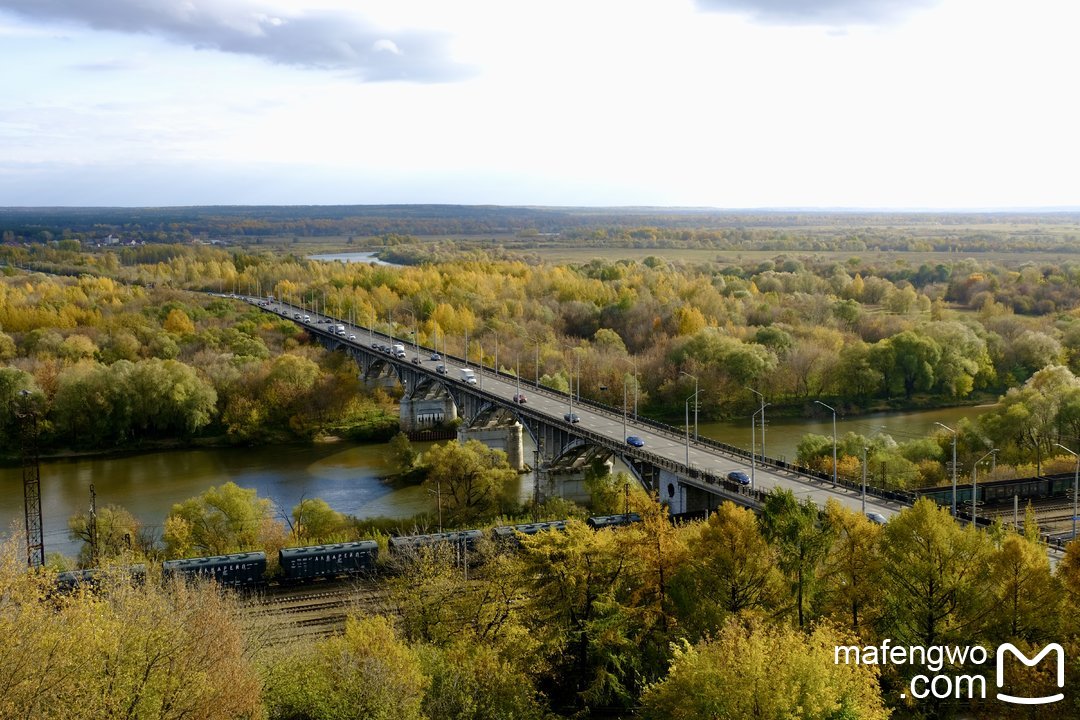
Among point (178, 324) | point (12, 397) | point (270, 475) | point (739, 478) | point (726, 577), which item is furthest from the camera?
point (178, 324)

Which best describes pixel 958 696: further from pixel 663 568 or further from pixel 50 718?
pixel 50 718

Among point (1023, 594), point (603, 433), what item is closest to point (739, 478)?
point (603, 433)

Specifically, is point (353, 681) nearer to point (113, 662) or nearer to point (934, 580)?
point (113, 662)

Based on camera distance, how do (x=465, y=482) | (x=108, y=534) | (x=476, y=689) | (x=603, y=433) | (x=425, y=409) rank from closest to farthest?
1. (x=476, y=689)
2. (x=108, y=534)
3. (x=465, y=482)
4. (x=603, y=433)
5. (x=425, y=409)

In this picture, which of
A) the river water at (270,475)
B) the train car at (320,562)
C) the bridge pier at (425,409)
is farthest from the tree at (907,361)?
the train car at (320,562)

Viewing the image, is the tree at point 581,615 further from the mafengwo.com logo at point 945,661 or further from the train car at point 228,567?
the train car at point 228,567

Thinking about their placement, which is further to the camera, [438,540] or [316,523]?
[316,523]

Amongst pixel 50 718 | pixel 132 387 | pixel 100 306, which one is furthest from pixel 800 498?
pixel 100 306
